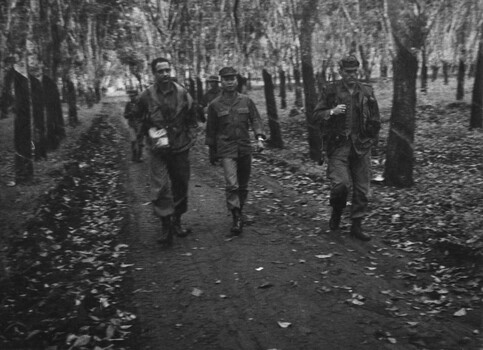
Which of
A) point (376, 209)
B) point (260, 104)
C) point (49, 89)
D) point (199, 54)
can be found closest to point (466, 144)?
point (376, 209)

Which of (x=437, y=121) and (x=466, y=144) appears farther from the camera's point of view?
(x=437, y=121)

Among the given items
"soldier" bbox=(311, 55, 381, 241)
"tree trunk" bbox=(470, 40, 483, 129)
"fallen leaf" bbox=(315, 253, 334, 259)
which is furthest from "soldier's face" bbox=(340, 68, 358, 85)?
→ "tree trunk" bbox=(470, 40, 483, 129)

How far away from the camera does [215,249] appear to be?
708cm

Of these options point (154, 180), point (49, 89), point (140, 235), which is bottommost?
point (140, 235)

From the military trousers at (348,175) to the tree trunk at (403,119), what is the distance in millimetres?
2806

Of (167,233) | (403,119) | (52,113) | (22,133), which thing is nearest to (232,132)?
(167,233)

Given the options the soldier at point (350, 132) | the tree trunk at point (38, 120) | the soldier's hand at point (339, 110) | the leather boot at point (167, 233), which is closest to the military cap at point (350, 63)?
the soldier at point (350, 132)

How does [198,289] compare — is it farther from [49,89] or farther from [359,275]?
[49,89]

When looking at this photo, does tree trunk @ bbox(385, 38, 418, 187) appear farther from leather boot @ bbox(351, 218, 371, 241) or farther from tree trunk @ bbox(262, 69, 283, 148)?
tree trunk @ bbox(262, 69, 283, 148)

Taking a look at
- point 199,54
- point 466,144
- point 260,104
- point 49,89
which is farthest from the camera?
point 260,104

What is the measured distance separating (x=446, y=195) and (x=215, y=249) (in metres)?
4.50

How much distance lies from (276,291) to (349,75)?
3.17 m

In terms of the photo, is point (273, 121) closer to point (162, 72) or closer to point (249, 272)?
point (162, 72)

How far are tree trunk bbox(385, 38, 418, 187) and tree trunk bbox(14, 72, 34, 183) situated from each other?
25.3 feet
